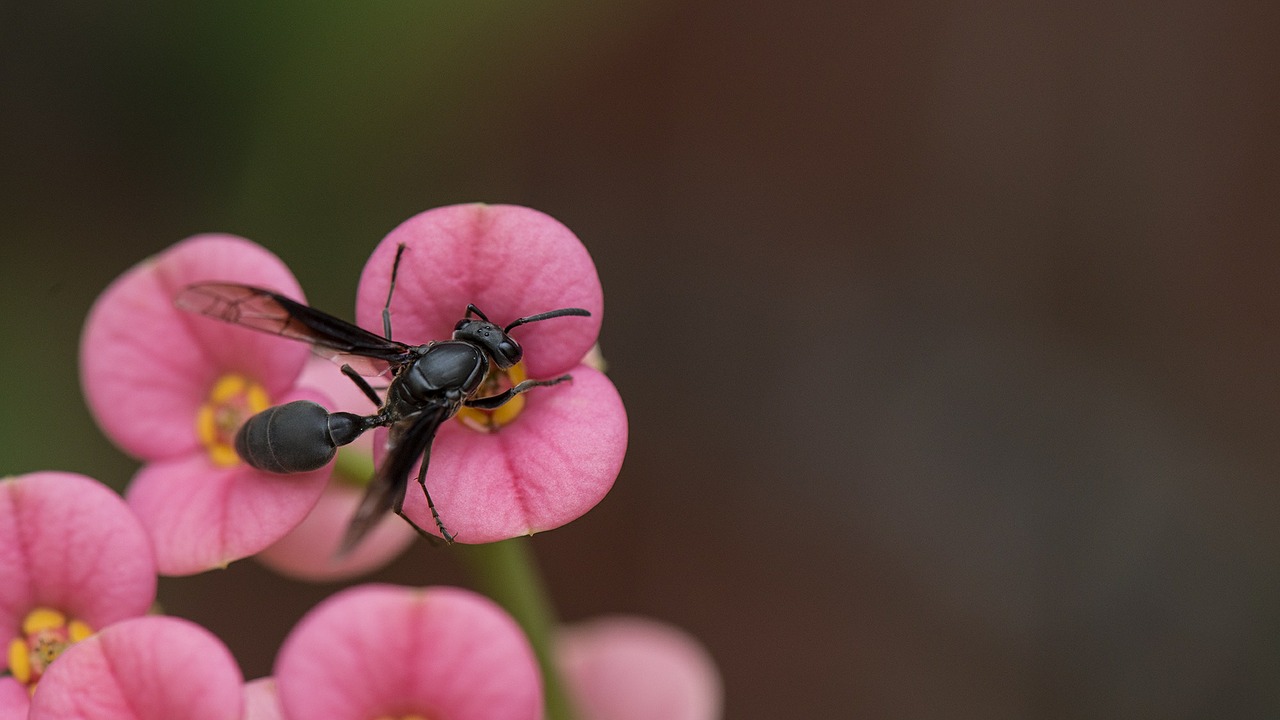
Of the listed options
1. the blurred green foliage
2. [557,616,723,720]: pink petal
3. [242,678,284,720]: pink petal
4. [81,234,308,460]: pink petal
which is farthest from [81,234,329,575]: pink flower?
the blurred green foliage

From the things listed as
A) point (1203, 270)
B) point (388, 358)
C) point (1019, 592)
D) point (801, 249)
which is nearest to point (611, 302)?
point (801, 249)

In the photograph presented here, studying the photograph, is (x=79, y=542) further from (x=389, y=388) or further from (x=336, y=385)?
(x=336, y=385)

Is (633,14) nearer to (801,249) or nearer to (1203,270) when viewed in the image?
(801,249)

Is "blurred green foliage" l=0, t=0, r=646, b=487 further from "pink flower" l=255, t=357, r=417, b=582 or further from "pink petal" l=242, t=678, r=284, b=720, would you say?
"pink petal" l=242, t=678, r=284, b=720

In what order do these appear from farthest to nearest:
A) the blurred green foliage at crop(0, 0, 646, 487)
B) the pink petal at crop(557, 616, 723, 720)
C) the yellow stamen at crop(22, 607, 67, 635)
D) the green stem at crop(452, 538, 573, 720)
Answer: the blurred green foliage at crop(0, 0, 646, 487)
the pink petal at crop(557, 616, 723, 720)
the green stem at crop(452, 538, 573, 720)
the yellow stamen at crop(22, 607, 67, 635)

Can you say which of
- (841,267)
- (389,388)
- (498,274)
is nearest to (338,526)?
(389,388)

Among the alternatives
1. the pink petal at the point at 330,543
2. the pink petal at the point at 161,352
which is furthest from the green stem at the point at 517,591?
the pink petal at the point at 161,352

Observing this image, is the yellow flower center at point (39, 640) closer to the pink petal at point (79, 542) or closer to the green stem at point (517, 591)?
the pink petal at point (79, 542)

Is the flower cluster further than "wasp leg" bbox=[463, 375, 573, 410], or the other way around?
"wasp leg" bbox=[463, 375, 573, 410]
